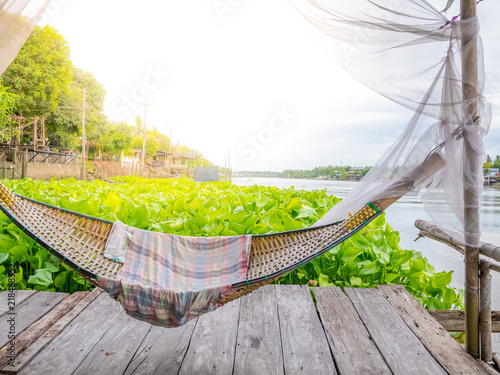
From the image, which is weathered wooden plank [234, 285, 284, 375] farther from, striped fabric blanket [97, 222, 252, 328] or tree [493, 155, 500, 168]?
tree [493, 155, 500, 168]

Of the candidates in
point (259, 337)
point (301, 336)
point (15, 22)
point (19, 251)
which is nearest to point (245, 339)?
point (259, 337)

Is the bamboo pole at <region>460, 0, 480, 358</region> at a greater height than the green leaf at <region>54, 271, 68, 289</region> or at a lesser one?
greater

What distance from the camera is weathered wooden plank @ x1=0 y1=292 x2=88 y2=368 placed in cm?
124

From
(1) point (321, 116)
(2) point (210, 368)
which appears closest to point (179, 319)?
(2) point (210, 368)

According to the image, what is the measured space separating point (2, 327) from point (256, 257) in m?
1.02

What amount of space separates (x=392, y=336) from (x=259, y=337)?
517mm

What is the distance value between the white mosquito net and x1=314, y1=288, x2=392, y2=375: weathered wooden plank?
0.43 meters

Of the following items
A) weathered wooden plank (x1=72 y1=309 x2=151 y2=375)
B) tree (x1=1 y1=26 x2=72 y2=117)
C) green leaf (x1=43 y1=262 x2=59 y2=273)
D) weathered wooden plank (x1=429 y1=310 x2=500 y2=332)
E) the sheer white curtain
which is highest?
tree (x1=1 y1=26 x2=72 y2=117)

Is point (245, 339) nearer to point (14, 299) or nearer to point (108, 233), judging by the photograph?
point (108, 233)

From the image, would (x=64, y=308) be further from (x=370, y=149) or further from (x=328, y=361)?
(x=370, y=149)

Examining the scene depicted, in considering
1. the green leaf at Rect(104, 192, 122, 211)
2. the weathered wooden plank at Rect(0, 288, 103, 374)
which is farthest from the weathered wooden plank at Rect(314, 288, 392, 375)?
the green leaf at Rect(104, 192, 122, 211)

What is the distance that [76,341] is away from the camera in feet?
4.35

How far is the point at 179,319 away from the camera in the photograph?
1.18 metres

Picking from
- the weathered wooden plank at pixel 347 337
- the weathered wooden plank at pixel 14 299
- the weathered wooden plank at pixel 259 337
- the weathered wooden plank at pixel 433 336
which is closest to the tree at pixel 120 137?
the weathered wooden plank at pixel 14 299
